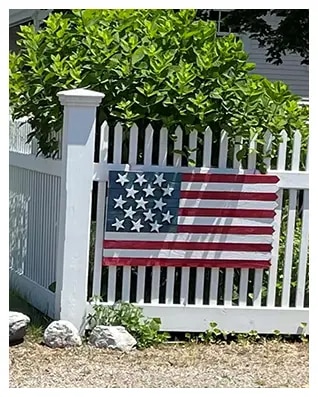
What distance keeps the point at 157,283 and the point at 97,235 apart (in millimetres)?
543

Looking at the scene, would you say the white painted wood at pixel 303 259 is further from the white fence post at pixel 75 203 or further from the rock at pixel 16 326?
the rock at pixel 16 326

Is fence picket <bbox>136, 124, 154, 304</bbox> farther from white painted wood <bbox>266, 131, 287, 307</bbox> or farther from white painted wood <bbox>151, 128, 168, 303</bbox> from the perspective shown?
white painted wood <bbox>266, 131, 287, 307</bbox>

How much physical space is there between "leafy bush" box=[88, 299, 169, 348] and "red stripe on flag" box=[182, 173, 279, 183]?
3.22 ft

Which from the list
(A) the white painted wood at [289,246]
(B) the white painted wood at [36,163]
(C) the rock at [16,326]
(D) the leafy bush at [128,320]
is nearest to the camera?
(C) the rock at [16,326]

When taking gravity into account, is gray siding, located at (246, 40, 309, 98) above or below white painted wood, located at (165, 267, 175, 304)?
above

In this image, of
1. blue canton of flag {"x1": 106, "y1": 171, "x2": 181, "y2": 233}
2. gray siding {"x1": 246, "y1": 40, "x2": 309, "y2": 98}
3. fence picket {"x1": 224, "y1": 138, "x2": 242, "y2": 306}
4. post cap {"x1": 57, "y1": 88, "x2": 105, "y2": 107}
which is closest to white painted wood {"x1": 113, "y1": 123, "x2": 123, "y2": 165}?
blue canton of flag {"x1": 106, "y1": 171, "x2": 181, "y2": 233}

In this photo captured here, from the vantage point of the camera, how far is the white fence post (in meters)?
4.71

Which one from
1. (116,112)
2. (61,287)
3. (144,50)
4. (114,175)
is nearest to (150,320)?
(61,287)

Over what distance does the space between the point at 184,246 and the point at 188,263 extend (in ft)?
0.41

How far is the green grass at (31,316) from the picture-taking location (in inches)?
192

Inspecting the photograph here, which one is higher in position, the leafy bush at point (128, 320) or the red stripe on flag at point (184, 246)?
the red stripe on flag at point (184, 246)

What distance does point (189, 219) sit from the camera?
16.2 ft

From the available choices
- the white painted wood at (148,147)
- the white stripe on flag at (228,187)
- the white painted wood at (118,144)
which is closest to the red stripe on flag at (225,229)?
the white stripe on flag at (228,187)

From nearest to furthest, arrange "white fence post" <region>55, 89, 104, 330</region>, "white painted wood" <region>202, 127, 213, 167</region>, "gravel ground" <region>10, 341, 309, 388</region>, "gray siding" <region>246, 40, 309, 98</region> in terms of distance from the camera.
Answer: "gravel ground" <region>10, 341, 309, 388</region> < "white fence post" <region>55, 89, 104, 330</region> < "white painted wood" <region>202, 127, 213, 167</region> < "gray siding" <region>246, 40, 309, 98</region>
